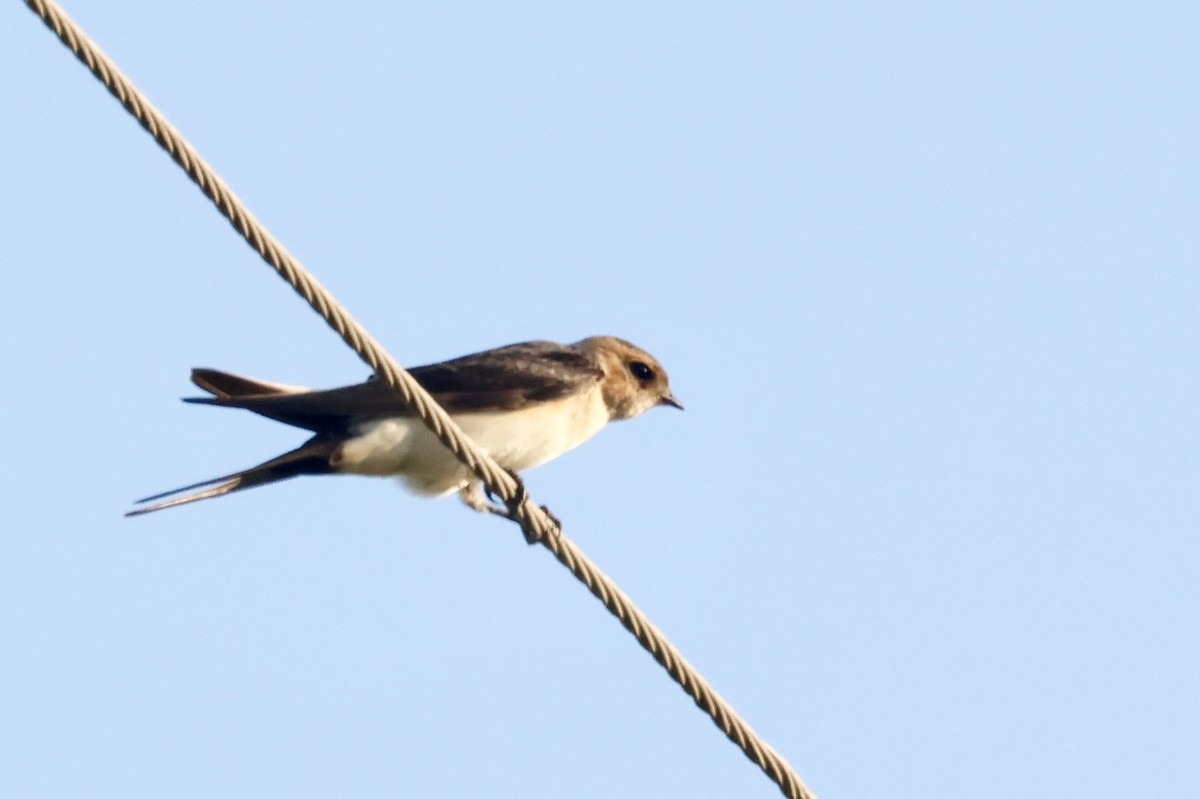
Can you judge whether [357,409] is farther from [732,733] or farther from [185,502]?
[732,733]

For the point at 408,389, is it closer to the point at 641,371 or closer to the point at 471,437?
the point at 471,437

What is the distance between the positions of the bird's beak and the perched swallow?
2.03 feet

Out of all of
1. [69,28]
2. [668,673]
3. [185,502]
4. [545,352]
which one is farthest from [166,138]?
[545,352]

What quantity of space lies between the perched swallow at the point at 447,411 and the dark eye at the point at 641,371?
31 centimetres

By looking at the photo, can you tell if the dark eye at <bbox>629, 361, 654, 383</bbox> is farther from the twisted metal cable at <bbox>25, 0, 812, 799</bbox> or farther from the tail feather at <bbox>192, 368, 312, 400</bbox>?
the twisted metal cable at <bbox>25, 0, 812, 799</bbox>

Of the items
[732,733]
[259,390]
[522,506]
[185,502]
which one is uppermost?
[259,390]

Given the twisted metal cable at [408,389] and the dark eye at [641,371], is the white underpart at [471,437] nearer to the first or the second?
the dark eye at [641,371]

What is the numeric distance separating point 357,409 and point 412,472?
374mm

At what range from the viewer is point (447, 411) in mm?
8594

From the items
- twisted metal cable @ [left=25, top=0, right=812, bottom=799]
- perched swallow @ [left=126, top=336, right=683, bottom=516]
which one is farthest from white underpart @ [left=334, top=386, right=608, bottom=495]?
twisted metal cable @ [left=25, top=0, right=812, bottom=799]

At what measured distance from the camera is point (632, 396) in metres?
9.90

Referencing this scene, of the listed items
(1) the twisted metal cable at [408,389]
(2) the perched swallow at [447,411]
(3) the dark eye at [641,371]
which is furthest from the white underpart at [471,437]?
(1) the twisted metal cable at [408,389]

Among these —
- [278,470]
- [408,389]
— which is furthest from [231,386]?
[408,389]

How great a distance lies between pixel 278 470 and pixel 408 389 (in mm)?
2630
